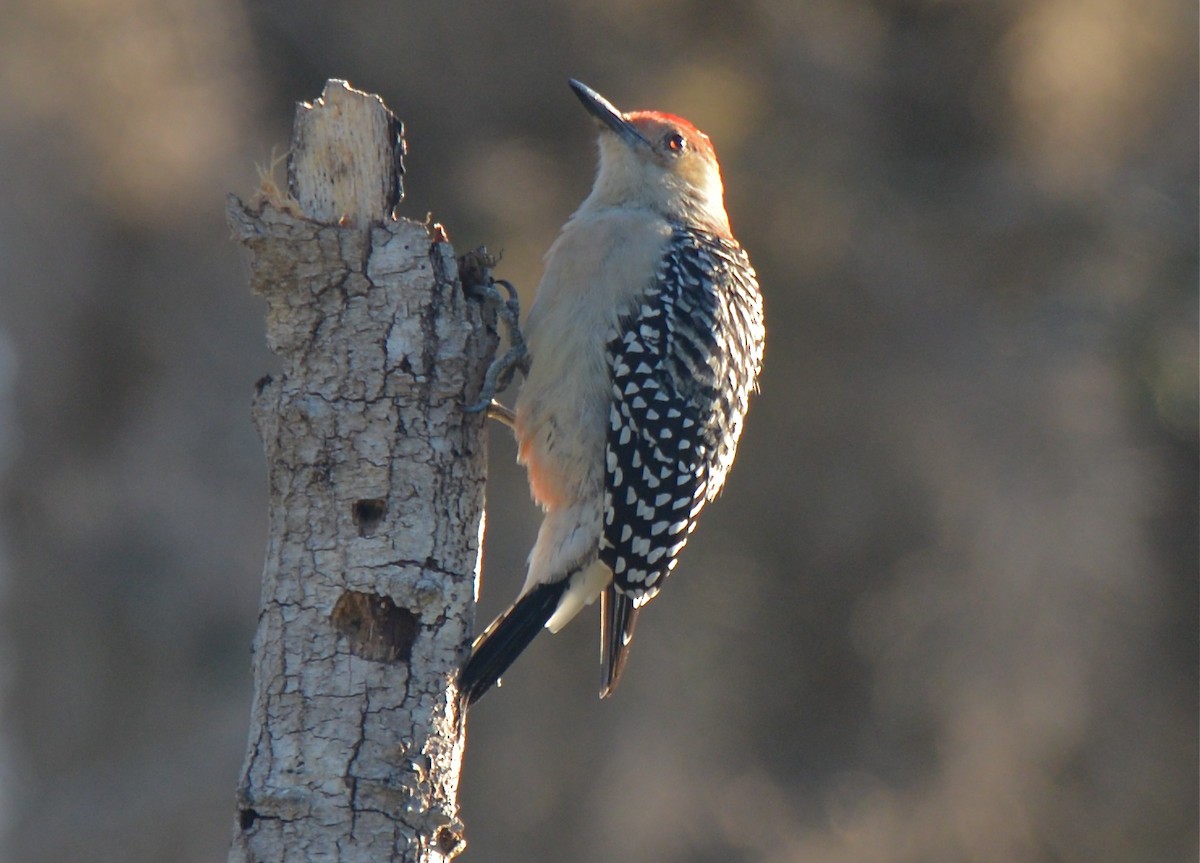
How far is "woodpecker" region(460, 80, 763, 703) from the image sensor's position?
15.6 ft

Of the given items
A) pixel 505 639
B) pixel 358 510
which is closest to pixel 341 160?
pixel 358 510

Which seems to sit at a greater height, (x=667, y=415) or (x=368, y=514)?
(x=667, y=415)

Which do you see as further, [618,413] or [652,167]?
[652,167]

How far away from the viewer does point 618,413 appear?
15.6ft

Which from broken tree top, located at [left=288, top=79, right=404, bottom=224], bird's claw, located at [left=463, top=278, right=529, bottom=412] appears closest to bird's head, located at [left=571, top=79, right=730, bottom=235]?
bird's claw, located at [left=463, top=278, right=529, bottom=412]

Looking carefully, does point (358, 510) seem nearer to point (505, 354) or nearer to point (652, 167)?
point (505, 354)

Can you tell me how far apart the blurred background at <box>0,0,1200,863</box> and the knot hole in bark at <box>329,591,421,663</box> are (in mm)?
5163

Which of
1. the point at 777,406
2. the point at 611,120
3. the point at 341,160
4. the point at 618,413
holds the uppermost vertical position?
the point at 777,406

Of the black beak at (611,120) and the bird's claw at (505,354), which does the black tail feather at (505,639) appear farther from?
the black beak at (611,120)

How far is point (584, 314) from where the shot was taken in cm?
481

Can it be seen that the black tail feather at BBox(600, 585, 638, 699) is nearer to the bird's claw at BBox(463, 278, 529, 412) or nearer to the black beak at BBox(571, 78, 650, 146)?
the bird's claw at BBox(463, 278, 529, 412)

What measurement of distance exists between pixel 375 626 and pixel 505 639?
73 centimetres

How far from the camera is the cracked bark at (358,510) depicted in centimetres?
324

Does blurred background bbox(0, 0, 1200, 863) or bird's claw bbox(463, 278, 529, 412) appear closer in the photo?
bird's claw bbox(463, 278, 529, 412)
